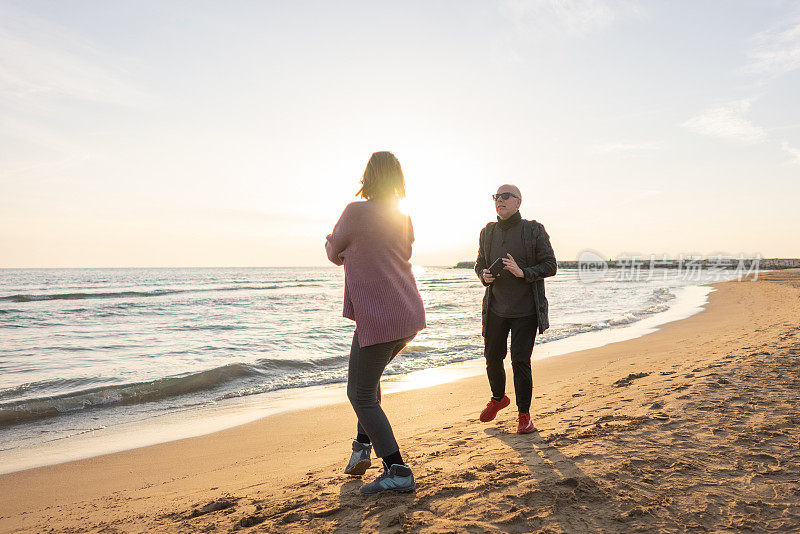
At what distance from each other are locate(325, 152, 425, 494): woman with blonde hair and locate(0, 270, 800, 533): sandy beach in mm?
403

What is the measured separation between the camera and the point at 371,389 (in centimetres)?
269

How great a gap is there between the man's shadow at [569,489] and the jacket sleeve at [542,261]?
4.05 ft

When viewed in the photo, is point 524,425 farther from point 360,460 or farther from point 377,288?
point 377,288

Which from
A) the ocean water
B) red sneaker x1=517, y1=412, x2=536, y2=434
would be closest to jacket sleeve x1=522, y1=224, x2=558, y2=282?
red sneaker x1=517, y1=412, x2=536, y2=434

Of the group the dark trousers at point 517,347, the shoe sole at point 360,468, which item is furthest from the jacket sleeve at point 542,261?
the shoe sole at point 360,468

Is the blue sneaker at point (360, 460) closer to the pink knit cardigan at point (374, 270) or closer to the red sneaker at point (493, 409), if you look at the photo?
the pink knit cardigan at point (374, 270)

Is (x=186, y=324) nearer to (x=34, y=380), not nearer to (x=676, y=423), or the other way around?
(x=34, y=380)

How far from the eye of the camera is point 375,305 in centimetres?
262

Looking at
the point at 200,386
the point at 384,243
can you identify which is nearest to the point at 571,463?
the point at 384,243

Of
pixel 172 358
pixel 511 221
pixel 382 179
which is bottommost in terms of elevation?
pixel 172 358

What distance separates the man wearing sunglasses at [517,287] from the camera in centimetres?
384

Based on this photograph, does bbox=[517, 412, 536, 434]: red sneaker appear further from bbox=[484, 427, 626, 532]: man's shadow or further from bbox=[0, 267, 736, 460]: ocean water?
bbox=[0, 267, 736, 460]: ocean water

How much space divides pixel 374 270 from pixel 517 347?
1755 mm

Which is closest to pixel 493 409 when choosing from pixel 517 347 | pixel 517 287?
pixel 517 347
